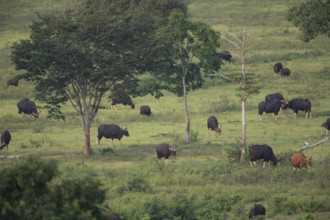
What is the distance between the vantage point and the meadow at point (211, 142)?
29.7 metres

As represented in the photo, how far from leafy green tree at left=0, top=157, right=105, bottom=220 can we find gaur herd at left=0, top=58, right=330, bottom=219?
10481mm

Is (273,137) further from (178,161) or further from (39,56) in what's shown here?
(39,56)

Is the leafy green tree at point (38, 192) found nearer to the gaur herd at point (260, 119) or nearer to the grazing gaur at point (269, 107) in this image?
the gaur herd at point (260, 119)

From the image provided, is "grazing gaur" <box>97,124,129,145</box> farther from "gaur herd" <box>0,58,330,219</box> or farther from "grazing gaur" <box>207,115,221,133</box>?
"grazing gaur" <box>207,115,221,133</box>

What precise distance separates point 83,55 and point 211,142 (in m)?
7.40

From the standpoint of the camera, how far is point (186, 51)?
1698 inches

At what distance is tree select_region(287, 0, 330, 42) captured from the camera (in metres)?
42.1

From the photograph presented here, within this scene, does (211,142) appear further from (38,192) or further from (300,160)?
(38,192)

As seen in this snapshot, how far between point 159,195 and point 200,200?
1.81 metres

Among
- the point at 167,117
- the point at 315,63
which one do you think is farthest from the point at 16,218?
the point at 315,63

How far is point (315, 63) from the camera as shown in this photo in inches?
2269

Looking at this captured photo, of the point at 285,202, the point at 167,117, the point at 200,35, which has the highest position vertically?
the point at 200,35

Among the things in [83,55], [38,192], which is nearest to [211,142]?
[83,55]

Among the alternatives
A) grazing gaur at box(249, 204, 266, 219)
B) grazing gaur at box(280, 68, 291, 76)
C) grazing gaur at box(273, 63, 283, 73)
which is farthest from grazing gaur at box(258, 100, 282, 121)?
grazing gaur at box(249, 204, 266, 219)
